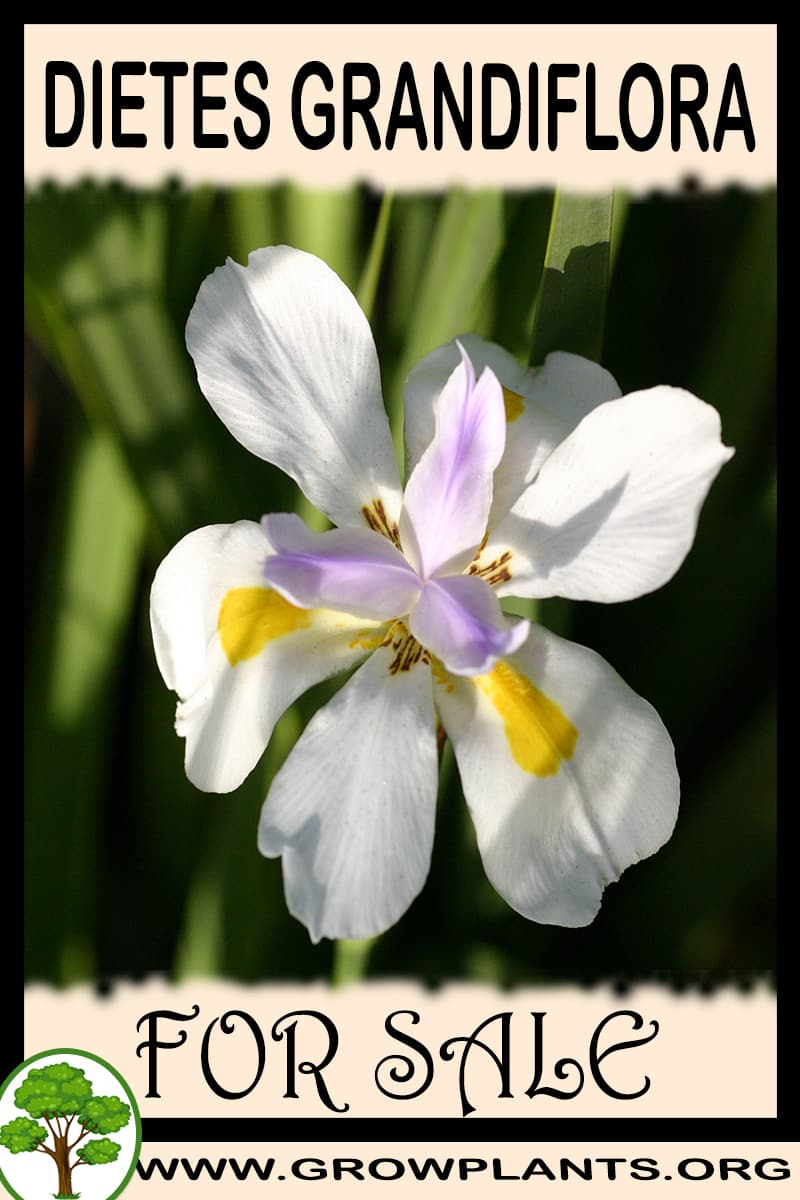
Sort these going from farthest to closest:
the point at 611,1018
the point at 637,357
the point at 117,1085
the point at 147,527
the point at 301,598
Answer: the point at 637,357 → the point at 147,527 → the point at 611,1018 → the point at 117,1085 → the point at 301,598

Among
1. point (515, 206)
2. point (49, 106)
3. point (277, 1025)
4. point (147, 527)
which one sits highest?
point (49, 106)

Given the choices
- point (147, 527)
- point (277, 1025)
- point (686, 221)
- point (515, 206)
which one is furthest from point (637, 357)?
point (277, 1025)

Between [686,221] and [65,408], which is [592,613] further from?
[65,408]

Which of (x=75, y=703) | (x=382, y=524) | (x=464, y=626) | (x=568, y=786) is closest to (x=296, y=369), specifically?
(x=382, y=524)

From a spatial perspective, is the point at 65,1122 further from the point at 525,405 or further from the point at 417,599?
the point at 525,405

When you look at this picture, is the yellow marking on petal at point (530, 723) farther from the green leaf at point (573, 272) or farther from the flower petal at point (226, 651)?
the green leaf at point (573, 272)

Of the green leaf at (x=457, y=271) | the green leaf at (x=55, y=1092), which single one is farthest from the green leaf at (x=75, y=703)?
the green leaf at (x=457, y=271)

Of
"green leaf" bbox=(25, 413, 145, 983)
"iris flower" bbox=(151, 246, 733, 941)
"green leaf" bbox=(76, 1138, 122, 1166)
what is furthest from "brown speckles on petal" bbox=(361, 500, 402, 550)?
"green leaf" bbox=(76, 1138, 122, 1166)

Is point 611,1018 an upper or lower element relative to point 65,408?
lower
